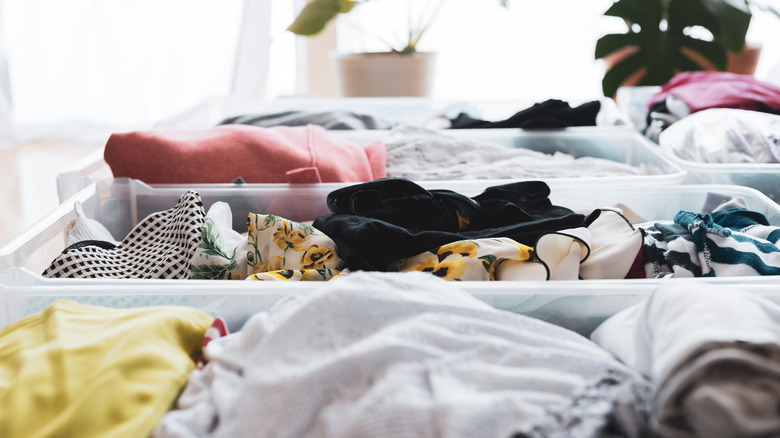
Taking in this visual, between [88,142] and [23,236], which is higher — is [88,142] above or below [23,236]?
below

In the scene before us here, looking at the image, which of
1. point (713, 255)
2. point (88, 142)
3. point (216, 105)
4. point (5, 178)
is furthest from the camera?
point (88, 142)

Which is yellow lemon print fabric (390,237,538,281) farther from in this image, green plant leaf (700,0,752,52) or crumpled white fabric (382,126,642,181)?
green plant leaf (700,0,752,52)

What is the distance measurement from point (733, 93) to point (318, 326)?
1.13 metres

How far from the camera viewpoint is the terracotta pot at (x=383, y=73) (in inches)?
81.9

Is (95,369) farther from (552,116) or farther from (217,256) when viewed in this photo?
(552,116)

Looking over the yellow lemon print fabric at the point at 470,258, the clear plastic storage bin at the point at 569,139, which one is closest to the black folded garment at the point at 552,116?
the clear plastic storage bin at the point at 569,139

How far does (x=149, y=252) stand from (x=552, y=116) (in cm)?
88

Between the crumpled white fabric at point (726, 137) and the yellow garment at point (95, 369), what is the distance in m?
Answer: 0.91

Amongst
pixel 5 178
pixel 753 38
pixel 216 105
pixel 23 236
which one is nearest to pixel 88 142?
pixel 5 178

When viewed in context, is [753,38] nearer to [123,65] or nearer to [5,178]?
[123,65]

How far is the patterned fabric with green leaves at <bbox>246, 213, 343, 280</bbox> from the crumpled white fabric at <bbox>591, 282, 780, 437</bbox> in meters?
0.39

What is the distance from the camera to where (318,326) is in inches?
20.7

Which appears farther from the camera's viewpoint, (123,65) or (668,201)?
(123,65)

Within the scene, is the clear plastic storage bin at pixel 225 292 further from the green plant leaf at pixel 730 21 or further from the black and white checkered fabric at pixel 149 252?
the green plant leaf at pixel 730 21
